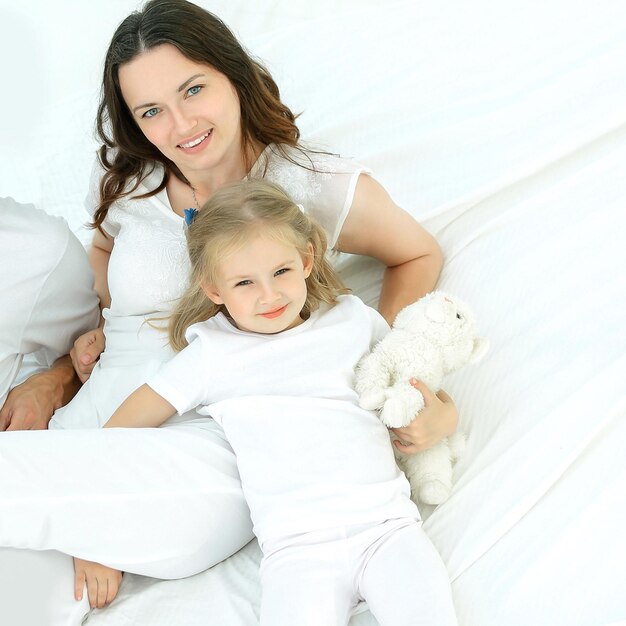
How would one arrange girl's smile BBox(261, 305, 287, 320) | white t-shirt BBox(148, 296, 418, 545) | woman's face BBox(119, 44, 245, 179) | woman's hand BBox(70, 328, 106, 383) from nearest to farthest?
white t-shirt BBox(148, 296, 418, 545)
girl's smile BBox(261, 305, 287, 320)
woman's face BBox(119, 44, 245, 179)
woman's hand BBox(70, 328, 106, 383)

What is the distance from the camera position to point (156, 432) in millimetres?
1241

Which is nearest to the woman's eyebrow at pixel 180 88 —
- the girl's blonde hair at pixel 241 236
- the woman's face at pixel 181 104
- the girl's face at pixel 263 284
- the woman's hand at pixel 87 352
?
the woman's face at pixel 181 104

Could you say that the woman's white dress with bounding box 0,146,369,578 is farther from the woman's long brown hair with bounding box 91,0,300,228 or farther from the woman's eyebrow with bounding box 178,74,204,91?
the woman's eyebrow with bounding box 178,74,204,91

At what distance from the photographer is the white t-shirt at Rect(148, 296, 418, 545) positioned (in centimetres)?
115

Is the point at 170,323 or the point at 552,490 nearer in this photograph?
the point at 552,490

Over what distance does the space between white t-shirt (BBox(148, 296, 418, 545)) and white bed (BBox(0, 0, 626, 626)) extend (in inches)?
5.1

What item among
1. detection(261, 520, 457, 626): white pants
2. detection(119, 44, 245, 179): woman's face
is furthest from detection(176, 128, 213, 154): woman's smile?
detection(261, 520, 457, 626): white pants

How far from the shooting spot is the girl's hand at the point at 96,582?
1.16m

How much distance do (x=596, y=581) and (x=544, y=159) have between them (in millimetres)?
843

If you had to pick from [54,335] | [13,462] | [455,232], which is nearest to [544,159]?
[455,232]

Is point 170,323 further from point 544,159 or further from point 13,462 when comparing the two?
point 544,159

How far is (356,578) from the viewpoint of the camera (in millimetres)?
1111

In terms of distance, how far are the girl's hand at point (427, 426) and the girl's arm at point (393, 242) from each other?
0.86 feet

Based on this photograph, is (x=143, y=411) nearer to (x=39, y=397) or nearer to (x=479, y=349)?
(x=39, y=397)
